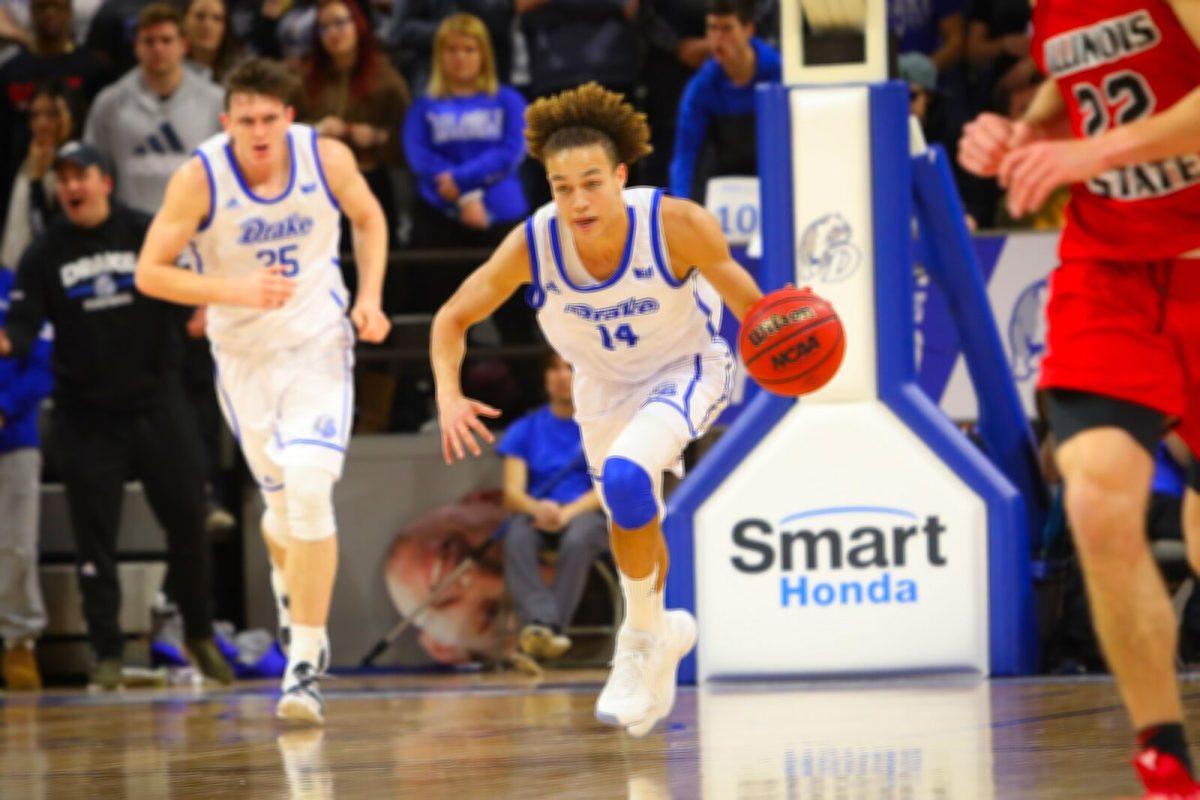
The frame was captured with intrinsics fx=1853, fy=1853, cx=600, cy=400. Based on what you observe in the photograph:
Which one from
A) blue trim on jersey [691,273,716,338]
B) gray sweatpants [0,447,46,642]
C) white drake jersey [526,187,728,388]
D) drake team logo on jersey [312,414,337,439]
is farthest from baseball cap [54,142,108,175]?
blue trim on jersey [691,273,716,338]

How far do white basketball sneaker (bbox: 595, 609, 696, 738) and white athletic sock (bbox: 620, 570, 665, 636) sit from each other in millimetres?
27

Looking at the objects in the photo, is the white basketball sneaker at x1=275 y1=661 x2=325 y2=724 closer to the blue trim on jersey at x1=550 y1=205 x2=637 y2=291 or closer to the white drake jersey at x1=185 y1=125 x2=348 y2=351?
the white drake jersey at x1=185 y1=125 x2=348 y2=351

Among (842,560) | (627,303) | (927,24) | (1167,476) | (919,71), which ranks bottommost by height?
(842,560)

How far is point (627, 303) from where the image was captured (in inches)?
212

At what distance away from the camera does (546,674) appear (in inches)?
333

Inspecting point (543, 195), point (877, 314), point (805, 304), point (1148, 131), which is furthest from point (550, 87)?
point (1148, 131)

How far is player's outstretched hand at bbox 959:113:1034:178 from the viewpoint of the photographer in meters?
3.51

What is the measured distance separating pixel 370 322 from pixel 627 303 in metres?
1.15

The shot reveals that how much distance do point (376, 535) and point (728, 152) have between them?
8.65 feet

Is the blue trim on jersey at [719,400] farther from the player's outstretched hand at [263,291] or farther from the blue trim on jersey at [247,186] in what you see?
the blue trim on jersey at [247,186]

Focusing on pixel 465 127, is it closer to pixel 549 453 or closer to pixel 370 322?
pixel 549 453

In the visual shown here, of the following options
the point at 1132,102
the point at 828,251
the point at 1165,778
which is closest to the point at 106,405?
the point at 828,251

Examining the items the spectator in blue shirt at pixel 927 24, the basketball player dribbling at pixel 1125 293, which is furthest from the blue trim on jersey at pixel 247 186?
the spectator in blue shirt at pixel 927 24

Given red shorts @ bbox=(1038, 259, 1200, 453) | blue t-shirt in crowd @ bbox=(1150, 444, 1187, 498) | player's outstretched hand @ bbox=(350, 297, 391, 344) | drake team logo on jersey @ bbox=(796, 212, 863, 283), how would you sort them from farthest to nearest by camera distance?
blue t-shirt in crowd @ bbox=(1150, 444, 1187, 498) → drake team logo on jersey @ bbox=(796, 212, 863, 283) → player's outstretched hand @ bbox=(350, 297, 391, 344) → red shorts @ bbox=(1038, 259, 1200, 453)
